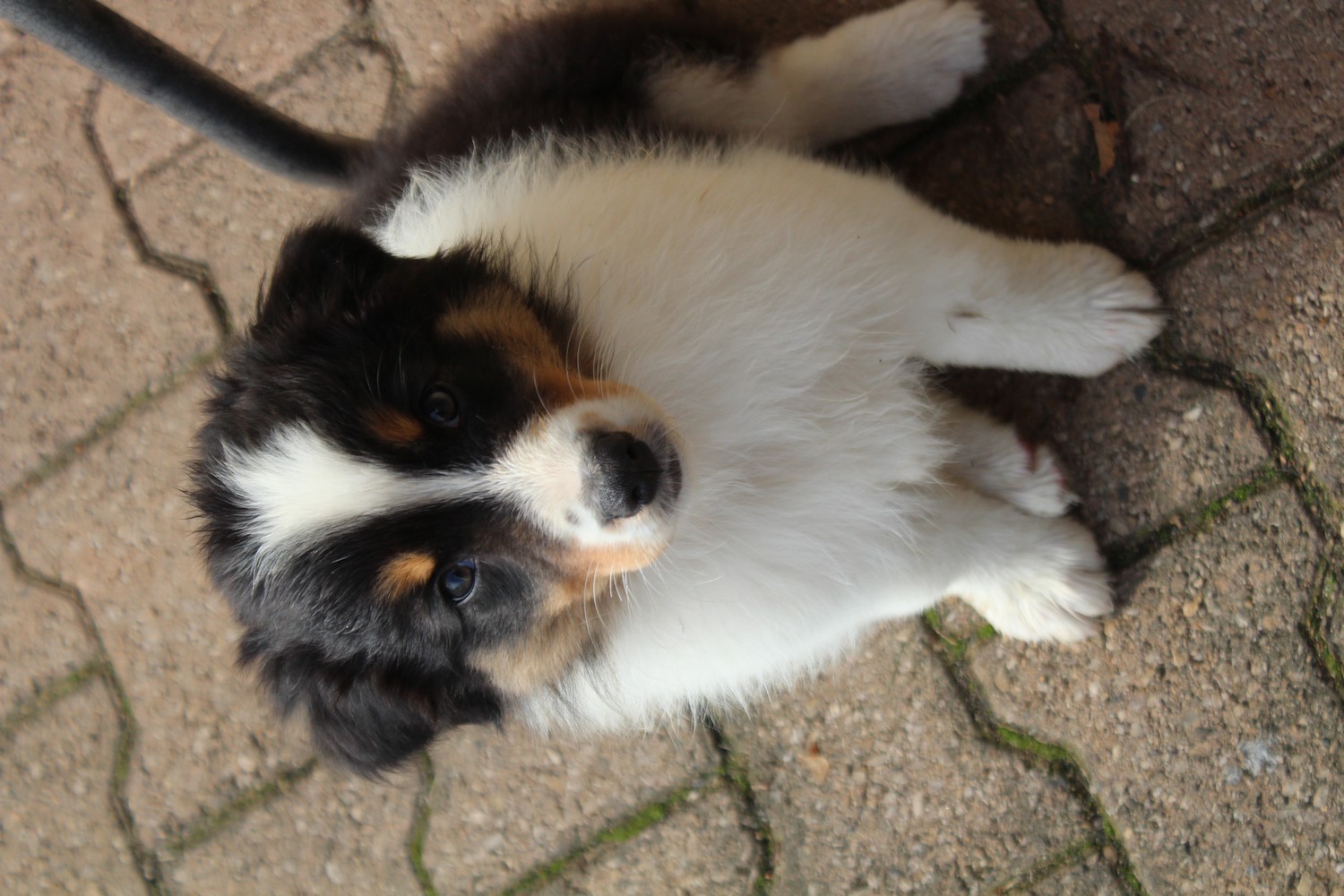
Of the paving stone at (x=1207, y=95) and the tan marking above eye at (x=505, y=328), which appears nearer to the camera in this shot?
the tan marking above eye at (x=505, y=328)

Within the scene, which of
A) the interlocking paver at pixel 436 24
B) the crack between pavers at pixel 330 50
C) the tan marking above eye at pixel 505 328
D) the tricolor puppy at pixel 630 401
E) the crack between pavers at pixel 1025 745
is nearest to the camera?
the tricolor puppy at pixel 630 401

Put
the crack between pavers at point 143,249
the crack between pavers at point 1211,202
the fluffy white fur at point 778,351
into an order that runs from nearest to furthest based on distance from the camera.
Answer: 1. the fluffy white fur at point 778,351
2. the crack between pavers at point 1211,202
3. the crack between pavers at point 143,249

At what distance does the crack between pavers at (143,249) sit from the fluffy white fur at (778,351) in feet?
3.74

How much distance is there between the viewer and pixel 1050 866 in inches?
90.5

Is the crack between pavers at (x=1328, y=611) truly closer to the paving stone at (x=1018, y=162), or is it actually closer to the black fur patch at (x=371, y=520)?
the paving stone at (x=1018, y=162)

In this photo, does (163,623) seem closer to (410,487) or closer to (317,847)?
(317,847)

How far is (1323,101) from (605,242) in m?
1.78

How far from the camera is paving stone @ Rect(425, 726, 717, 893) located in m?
2.61

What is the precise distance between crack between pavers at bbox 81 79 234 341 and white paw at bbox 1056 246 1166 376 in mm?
2547

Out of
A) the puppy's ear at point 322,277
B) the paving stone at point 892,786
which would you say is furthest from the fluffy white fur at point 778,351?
the paving stone at point 892,786

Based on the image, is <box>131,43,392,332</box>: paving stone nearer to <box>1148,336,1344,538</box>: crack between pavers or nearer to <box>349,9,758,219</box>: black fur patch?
<box>349,9,758,219</box>: black fur patch

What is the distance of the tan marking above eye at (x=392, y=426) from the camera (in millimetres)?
1527

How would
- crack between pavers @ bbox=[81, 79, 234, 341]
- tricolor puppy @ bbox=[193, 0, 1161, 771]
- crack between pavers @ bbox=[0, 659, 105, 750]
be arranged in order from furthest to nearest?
crack between pavers @ bbox=[0, 659, 105, 750] → crack between pavers @ bbox=[81, 79, 234, 341] → tricolor puppy @ bbox=[193, 0, 1161, 771]

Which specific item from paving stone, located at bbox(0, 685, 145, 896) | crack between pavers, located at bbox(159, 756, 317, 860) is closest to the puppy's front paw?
crack between pavers, located at bbox(159, 756, 317, 860)
